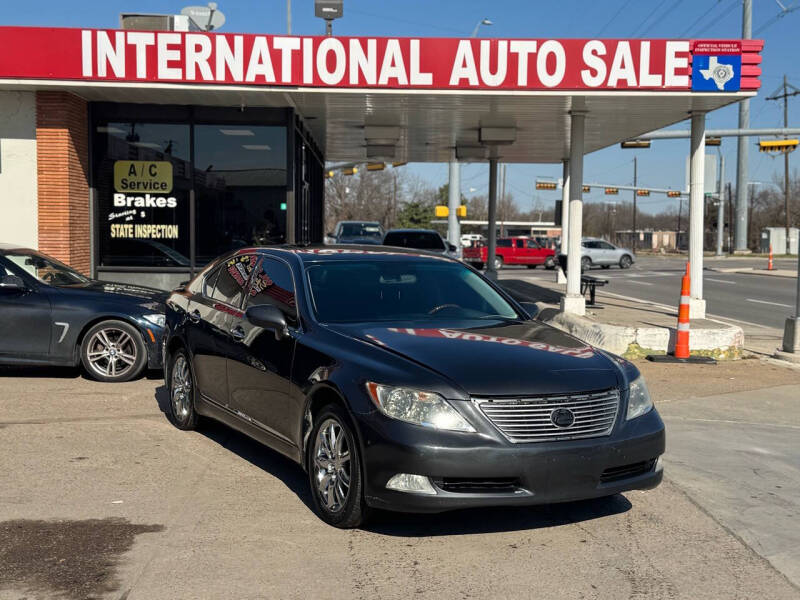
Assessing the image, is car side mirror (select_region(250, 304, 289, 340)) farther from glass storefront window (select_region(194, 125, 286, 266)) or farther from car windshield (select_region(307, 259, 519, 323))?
glass storefront window (select_region(194, 125, 286, 266))

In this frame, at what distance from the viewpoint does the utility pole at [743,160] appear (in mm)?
54031

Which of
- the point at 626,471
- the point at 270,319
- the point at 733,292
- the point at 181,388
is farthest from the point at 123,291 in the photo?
the point at 733,292

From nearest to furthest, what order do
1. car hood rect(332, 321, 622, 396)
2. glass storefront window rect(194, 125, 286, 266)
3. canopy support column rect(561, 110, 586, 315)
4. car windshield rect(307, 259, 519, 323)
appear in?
car hood rect(332, 321, 622, 396) → car windshield rect(307, 259, 519, 323) → canopy support column rect(561, 110, 586, 315) → glass storefront window rect(194, 125, 286, 266)

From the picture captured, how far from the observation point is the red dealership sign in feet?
41.5

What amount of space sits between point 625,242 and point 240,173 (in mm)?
119878

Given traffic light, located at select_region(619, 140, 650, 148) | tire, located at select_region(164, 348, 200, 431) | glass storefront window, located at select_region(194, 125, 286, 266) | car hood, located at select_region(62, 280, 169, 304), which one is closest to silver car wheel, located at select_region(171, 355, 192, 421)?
tire, located at select_region(164, 348, 200, 431)

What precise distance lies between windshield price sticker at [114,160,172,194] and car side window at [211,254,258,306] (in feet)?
27.8

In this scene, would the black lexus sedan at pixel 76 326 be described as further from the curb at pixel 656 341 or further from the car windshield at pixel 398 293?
the curb at pixel 656 341

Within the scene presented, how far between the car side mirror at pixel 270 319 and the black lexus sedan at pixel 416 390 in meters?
0.01

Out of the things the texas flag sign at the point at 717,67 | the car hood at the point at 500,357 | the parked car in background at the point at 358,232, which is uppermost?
the texas flag sign at the point at 717,67

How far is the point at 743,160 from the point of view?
62.0m

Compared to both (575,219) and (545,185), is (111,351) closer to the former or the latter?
(575,219)

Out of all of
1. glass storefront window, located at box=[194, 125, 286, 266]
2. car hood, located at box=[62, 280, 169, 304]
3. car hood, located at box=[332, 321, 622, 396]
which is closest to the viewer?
car hood, located at box=[332, 321, 622, 396]

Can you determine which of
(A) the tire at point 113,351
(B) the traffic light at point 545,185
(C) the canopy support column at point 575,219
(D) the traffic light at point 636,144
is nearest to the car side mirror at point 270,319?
(A) the tire at point 113,351
